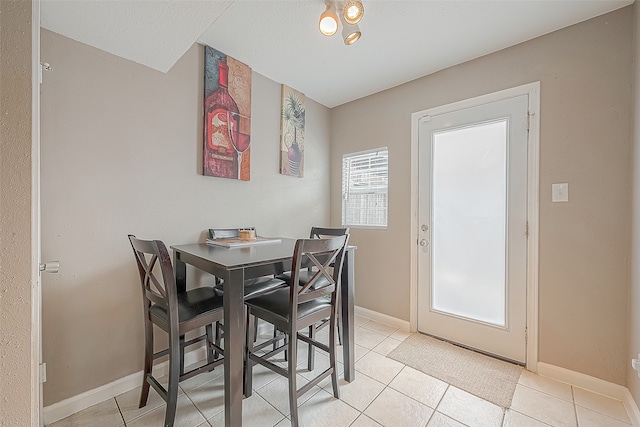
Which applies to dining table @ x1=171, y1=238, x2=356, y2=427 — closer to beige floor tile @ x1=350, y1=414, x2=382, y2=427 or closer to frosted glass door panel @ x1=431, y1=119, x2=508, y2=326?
beige floor tile @ x1=350, y1=414, x2=382, y2=427

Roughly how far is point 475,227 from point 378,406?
5.05 feet

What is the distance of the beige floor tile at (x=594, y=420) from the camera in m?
1.43

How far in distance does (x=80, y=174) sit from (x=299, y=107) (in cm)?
195

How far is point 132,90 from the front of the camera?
1.70 meters

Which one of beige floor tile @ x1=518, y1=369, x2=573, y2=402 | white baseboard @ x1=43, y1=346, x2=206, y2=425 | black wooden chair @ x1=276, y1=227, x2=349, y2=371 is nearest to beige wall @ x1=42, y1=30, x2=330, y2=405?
white baseboard @ x1=43, y1=346, x2=206, y2=425

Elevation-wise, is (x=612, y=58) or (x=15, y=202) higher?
(x=612, y=58)

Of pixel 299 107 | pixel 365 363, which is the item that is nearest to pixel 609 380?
pixel 365 363

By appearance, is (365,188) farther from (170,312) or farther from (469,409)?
(170,312)

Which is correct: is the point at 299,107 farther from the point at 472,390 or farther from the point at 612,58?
the point at 472,390

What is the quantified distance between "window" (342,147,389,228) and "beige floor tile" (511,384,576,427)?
64.0 inches

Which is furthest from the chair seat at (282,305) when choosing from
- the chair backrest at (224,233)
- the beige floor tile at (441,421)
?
the beige floor tile at (441,421)

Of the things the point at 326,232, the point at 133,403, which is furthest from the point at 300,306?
the point at 133,403

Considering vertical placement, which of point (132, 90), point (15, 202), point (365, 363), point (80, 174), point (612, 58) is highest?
point (612, 58)

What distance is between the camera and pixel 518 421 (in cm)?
145
